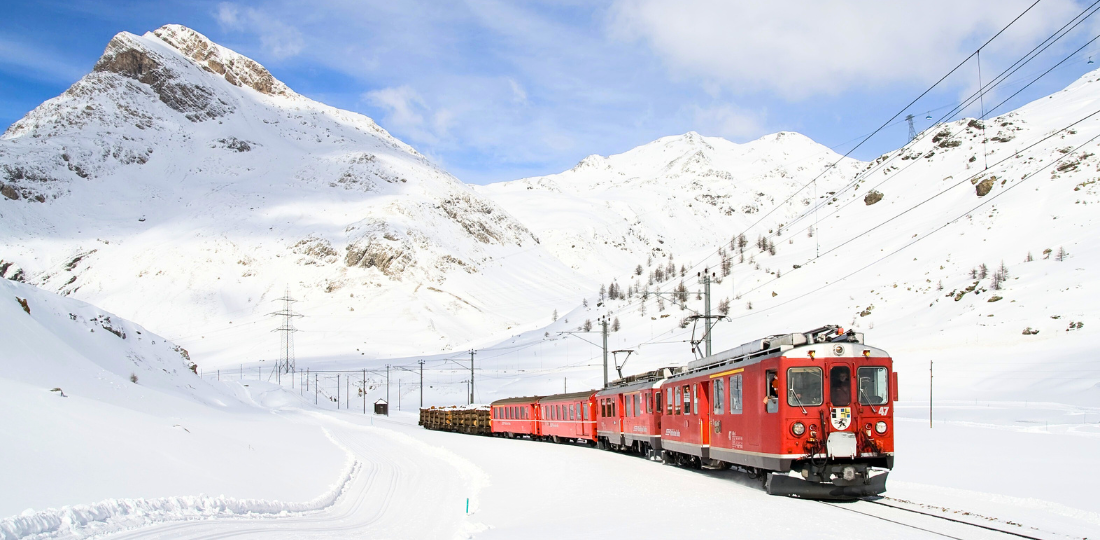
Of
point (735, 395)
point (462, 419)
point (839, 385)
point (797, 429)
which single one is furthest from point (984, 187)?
point (797, 429)

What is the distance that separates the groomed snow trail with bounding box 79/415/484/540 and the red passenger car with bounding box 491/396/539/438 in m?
17.2

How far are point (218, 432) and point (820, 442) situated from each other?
699 inches

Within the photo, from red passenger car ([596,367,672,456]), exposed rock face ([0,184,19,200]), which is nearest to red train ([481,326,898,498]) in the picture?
red passenger car ([596,367,672,456])

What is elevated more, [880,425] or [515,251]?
[515,251]

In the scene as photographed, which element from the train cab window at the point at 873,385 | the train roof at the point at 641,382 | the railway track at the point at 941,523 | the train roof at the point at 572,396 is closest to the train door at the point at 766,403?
the train cab window at the point at 873,385

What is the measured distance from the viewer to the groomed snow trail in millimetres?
12484

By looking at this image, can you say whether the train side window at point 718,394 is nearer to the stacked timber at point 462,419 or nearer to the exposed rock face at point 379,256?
the stacked timber at point 462,419

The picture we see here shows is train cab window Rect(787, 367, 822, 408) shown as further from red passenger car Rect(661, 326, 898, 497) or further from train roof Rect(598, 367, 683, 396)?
train roof Rect(598, 367, 683, 396)

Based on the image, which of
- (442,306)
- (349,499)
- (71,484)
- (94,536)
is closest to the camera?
(94,536)

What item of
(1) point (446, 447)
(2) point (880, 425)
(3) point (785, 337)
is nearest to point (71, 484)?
(3) point (785, 337)

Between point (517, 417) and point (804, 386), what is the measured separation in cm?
3635

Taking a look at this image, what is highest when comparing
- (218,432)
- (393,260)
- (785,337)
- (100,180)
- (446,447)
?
(100,180)

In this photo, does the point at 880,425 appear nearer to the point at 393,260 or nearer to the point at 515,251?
the point at 393,260

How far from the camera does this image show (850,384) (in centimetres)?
1648
